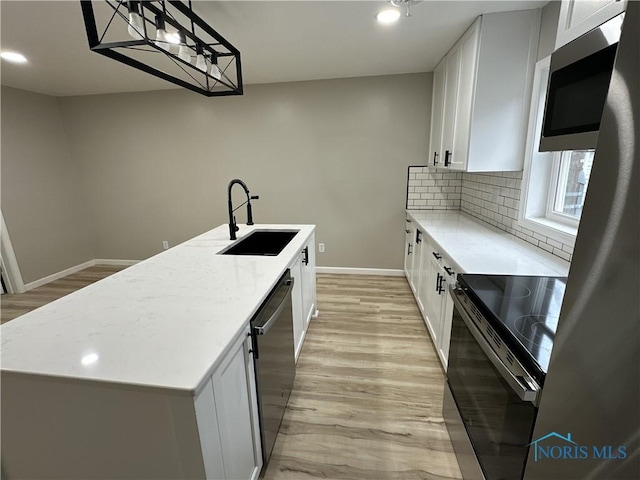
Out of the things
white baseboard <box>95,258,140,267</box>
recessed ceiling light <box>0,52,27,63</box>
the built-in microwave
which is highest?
recessed ceiling light <box>0,52,27,63</box>

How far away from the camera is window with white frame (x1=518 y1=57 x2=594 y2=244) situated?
6.11 feet

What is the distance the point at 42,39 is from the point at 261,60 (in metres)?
1.65

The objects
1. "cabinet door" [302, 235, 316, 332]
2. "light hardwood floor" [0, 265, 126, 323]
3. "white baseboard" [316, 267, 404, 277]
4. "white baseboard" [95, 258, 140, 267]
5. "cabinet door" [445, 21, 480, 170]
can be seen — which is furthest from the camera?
"white baseboard" [95, 258, 140, 267]

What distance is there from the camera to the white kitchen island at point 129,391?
2.74 ft

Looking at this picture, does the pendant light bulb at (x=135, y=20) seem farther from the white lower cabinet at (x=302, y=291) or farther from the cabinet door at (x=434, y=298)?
the cabinet door at (x=434, y=298)

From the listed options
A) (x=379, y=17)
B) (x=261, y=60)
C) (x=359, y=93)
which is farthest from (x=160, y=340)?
(x=359, y=93)

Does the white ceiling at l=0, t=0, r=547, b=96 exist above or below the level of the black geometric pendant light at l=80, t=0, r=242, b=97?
above

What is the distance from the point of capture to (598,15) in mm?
1012

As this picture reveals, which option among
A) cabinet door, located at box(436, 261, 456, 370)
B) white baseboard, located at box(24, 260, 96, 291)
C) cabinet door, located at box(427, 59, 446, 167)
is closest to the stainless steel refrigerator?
cabinet door, located at box(436, 261, 456, 370)

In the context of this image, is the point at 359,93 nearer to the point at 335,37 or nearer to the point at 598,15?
the point at 335,37

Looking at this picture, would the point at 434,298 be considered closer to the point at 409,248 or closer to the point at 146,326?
the point at 409,248

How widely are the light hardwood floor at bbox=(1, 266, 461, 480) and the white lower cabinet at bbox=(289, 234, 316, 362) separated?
0.21 meters

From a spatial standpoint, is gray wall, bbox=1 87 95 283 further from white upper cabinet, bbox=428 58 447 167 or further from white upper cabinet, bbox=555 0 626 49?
white upper cabinet, bbox=555 0 626 49

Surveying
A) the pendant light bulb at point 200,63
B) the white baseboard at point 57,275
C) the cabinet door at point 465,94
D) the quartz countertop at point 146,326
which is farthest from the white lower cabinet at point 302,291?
the white baseboard at point 57,275
